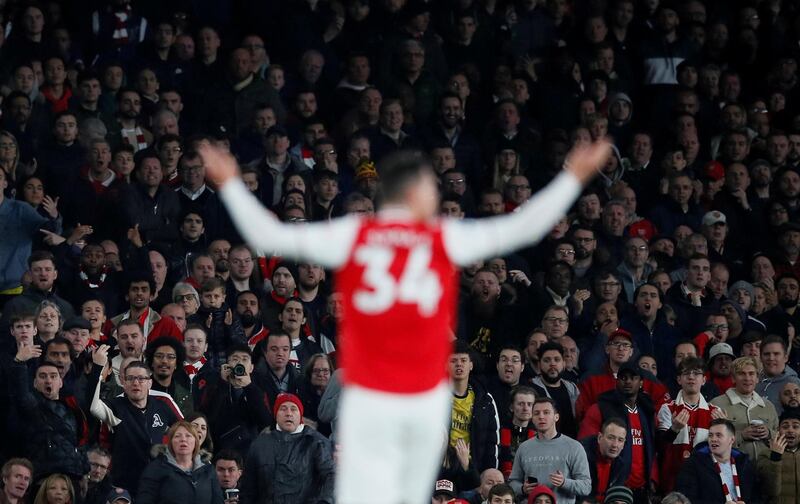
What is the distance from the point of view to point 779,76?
67.1ft

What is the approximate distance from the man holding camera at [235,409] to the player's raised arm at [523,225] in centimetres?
659

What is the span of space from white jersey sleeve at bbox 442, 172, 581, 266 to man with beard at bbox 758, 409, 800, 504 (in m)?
7.55

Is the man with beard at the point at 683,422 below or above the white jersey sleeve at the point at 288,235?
above

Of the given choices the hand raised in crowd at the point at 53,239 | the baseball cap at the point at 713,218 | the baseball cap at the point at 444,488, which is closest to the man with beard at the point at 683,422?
the baseball cap at the point at 444,488

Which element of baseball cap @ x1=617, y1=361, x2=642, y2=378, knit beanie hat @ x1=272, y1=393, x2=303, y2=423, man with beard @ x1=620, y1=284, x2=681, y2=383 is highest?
man with beard @ x1=620, y1=284, x2=681, y2=383

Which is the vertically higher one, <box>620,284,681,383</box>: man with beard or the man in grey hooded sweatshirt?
<box>620,284,681,383</box>: man with beard

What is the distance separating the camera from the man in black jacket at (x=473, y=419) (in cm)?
1359

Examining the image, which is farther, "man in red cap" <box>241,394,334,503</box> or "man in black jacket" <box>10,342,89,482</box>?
"man in red cap" <box>241,394,334,503</box>

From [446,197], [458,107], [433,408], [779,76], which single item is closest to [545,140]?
[458,107]

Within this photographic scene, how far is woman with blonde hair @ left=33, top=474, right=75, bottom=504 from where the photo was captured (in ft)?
39.3

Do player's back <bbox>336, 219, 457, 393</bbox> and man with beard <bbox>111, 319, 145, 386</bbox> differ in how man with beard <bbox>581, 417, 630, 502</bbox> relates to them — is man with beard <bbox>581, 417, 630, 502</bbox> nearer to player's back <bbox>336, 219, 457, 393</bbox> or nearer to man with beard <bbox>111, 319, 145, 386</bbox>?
man with beard <bbox>111, 319, 145, 386</bbox>

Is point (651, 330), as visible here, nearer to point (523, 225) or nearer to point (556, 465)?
point (556, 465)

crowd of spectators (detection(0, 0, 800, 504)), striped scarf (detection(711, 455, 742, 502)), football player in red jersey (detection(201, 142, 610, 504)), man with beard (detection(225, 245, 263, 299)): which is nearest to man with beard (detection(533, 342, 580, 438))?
crowd of spectators (detection(0, 0, 800, 504))

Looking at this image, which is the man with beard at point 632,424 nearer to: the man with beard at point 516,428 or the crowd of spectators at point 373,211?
the crowd of spectators at point 373,211
